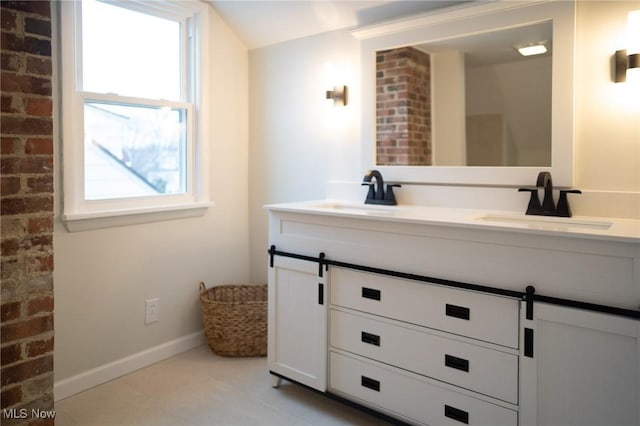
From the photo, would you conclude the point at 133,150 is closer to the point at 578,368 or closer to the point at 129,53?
the point at 129,53

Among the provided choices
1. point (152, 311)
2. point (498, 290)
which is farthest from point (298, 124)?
point (498, 290)

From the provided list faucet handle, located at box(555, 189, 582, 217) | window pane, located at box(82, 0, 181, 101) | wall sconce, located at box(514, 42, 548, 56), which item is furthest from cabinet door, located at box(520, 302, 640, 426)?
window pane, located at box(82, 0, 181, 101)

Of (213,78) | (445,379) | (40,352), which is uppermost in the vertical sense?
(213,78)

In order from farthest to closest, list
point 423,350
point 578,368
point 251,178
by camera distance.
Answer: point 251,178 < point 423,350 < point 578,368

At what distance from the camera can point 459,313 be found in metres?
1.89

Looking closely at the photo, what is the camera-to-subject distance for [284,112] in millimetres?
3170

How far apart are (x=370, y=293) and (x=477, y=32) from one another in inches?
50.9

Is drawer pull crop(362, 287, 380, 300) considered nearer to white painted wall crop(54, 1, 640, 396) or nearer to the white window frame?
white painted wall crop(54, 1, 640, 396)

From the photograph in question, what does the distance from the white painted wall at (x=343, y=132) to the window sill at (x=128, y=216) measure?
1.64ft

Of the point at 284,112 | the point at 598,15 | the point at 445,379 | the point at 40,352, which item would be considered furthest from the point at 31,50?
the point at 598,15

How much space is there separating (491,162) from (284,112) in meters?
1.40

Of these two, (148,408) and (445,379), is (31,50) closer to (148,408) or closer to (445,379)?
(148,408)

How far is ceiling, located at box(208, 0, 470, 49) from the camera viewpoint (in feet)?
8.29

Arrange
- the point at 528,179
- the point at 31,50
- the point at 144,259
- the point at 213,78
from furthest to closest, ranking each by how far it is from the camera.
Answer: the point at 213,78
the point at 144,259
the point at 528,179
the point at 31,50
